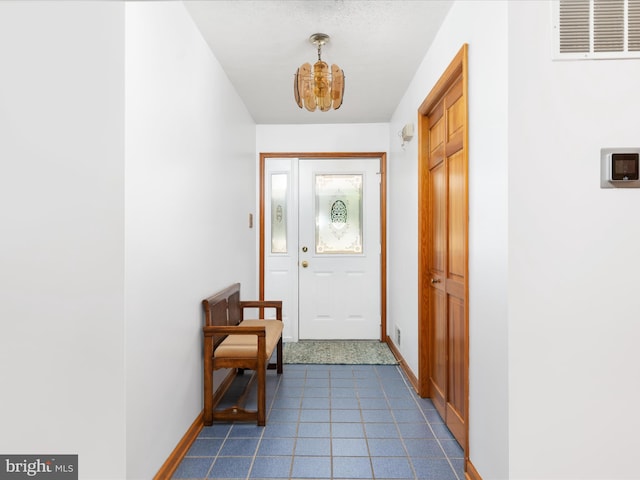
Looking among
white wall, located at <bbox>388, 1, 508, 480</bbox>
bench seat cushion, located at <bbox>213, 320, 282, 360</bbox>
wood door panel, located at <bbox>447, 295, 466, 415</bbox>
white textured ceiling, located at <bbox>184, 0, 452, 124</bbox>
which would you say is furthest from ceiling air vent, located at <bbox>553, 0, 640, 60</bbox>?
bench seat cushion, located at <bbox>213, 320, 282, 360</bbox>

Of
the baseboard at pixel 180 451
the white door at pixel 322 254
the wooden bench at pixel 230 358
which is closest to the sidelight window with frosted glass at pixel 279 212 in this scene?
the white door at pixel 322 254

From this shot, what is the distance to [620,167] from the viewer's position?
1.48 m

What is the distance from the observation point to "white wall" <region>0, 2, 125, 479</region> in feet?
4.28

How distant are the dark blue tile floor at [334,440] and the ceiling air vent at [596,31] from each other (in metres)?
1.89

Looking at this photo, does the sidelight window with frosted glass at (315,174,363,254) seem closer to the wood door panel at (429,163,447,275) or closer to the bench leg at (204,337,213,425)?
the wood door panel at (429,163,447,275)

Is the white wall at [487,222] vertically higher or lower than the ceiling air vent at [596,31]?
lower

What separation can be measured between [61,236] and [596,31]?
6.76 ft

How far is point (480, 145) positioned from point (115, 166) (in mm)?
1474

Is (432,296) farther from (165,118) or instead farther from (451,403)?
(165,118)

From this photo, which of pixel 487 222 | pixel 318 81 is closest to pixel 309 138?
pixel 318 81

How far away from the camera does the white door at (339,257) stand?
4383mm

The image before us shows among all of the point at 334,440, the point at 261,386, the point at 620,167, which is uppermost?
the point at 620,167

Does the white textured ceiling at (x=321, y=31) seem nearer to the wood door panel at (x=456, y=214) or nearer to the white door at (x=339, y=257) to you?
the wood door panel at (x=456, y=214)

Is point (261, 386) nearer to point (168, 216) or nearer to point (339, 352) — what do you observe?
point (168, 216)
